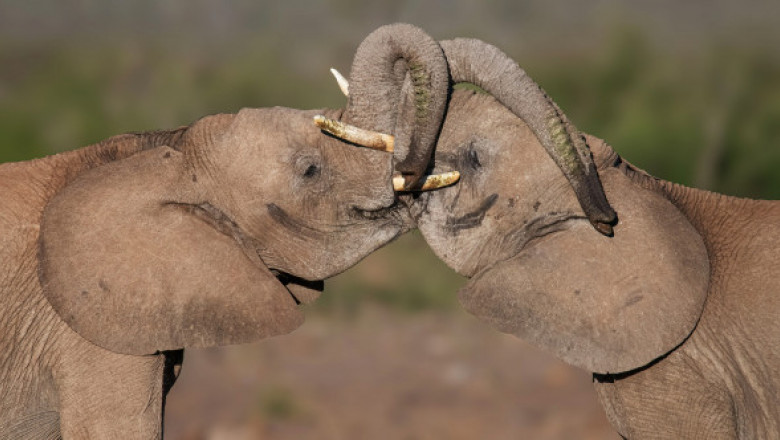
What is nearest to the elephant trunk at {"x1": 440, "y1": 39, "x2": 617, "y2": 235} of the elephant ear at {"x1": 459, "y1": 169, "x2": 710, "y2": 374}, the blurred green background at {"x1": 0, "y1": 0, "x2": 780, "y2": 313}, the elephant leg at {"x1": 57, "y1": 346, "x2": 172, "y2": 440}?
the elephant ear at {"x1": 459, "y1": 169, "x2": 710, "y2": 374}

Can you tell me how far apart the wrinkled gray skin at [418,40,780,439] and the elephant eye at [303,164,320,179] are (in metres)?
0.38

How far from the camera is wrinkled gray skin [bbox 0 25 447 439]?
197 inches

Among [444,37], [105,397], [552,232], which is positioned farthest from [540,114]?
[444,37]

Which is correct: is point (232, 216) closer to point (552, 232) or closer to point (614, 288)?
point (552, 232)

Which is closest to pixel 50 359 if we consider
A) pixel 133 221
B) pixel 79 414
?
pixel 79 414

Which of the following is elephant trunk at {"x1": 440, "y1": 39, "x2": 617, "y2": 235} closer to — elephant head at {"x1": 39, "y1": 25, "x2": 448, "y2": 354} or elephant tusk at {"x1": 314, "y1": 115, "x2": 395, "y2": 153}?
elephant head at {"x1": 39, "y1": 25, "x2": 448, "y2": 354}

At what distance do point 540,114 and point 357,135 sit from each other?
0.64 metres

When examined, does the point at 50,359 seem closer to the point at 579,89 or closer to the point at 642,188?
the point at 642,188

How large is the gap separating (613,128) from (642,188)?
10499 millimetres

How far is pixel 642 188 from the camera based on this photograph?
5102 millimetres

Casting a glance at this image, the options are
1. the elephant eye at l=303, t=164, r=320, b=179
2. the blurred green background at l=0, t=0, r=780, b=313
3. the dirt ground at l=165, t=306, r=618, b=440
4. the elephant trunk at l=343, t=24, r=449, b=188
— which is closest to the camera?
the elephant trunk at l=343, t=24, r=449, b=188

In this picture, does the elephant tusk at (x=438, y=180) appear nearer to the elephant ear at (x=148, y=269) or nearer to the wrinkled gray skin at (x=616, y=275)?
the wrinkled gray skin at (x=616, y=275)

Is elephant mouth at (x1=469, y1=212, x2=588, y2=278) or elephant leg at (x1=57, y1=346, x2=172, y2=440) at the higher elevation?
elephant mouth at (x1=469, y1=212, x2=588, y2=278)

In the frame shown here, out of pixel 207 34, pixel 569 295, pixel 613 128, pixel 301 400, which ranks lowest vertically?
pixel 207 34
